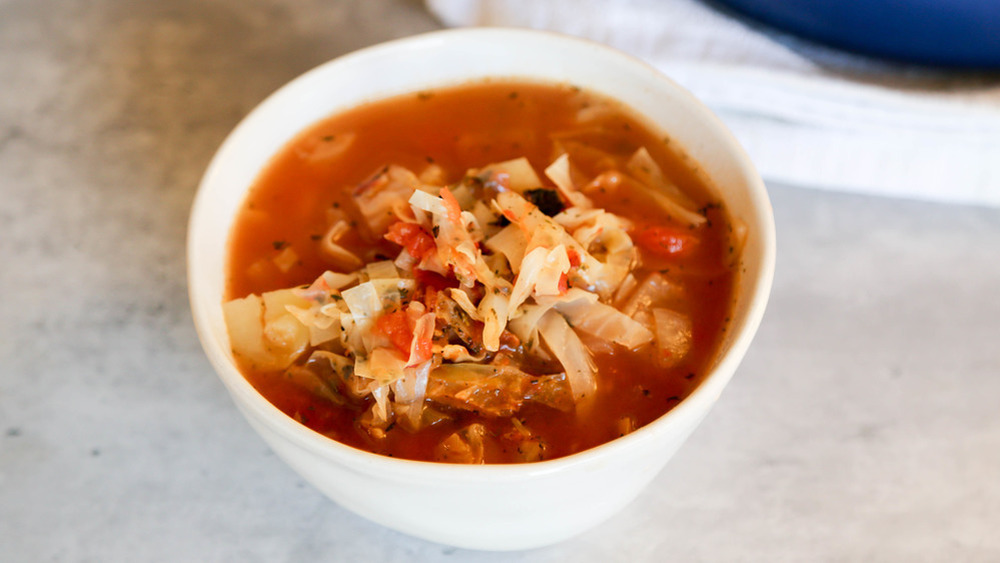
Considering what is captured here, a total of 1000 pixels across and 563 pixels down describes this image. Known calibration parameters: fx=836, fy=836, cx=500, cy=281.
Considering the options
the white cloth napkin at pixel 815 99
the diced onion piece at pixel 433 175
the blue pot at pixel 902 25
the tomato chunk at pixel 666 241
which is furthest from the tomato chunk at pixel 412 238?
the blue pot at pixel 902 25

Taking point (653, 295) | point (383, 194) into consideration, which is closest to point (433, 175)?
point (383, 194)

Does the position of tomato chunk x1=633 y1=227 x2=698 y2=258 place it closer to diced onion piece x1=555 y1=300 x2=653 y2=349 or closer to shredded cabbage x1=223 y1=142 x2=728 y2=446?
shredded cabbage x1=223 y1=142 x2=728 y2=446

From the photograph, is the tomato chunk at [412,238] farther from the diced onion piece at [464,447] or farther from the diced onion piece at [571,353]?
the diced onion piece at [464,447]

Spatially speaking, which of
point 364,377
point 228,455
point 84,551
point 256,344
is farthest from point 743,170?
point 84,551

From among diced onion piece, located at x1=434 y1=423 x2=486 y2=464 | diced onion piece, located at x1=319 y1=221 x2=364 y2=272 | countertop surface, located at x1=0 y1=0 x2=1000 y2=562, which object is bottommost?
countertop surface, located at x1=0 y1=0 x2=1000 y2=562

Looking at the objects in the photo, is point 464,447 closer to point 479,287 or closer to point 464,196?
point 479,287

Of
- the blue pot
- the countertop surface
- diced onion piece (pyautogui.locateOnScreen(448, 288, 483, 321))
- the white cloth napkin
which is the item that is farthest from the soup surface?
the blue pot
